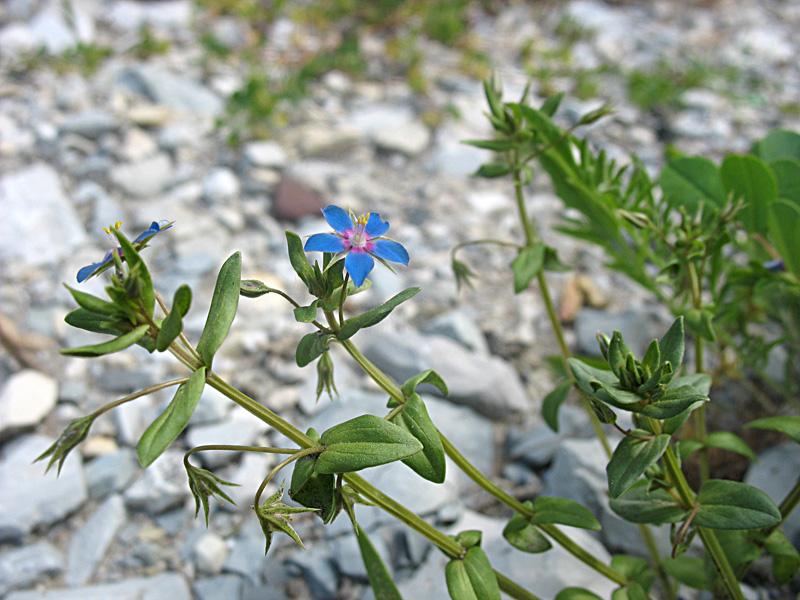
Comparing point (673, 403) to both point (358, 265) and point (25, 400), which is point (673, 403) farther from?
point (25, 400)

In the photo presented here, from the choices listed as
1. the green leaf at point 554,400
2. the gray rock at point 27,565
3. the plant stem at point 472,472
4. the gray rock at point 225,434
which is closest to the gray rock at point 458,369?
the gray rock at point 225,434

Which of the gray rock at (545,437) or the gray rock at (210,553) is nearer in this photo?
the gray rock at (210,553)

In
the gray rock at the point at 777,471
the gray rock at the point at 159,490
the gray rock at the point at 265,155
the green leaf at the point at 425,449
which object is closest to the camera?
the green leaf at the point at 425,449

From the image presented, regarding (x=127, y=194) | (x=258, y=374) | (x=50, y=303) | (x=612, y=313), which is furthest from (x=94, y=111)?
(x=612, y=313)

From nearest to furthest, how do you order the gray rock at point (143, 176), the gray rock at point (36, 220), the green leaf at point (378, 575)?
the green leaf at point (378, 575) → the gray rock at point (36, 220) → the gray rock at point (143, 176)

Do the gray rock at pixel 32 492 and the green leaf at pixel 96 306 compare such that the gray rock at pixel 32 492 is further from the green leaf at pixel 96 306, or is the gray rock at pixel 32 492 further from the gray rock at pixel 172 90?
the gray rock at pixel 172 90

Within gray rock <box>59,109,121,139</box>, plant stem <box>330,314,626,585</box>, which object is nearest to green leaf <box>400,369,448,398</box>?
plant stem <box>330,314,626,585</box>
